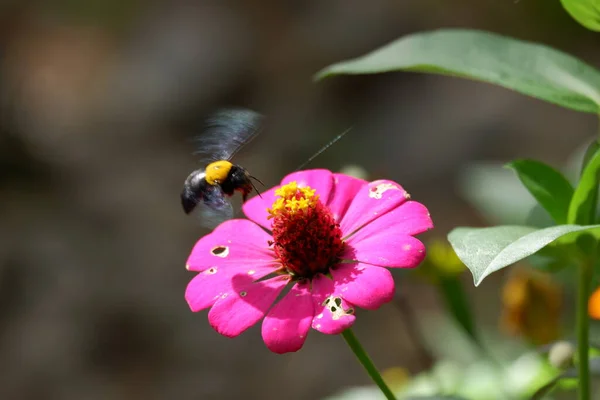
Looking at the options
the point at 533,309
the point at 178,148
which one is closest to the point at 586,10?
the point at 533,309

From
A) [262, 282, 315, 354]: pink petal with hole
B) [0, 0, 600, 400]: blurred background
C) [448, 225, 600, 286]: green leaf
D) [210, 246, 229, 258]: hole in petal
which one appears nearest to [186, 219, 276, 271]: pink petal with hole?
[210, 246, 229, 258]: hole in petal

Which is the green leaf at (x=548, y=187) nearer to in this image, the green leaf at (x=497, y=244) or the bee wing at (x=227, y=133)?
the green leaf at (x=497, y=244)

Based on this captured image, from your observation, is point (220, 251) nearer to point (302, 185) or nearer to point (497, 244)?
point (302, 185)

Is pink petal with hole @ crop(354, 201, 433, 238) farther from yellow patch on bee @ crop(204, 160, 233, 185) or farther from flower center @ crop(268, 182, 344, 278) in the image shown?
yellow patch on bee @ crop(204, 160, 233, 185)

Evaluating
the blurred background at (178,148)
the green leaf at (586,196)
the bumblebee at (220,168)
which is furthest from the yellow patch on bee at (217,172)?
the blurred background at (178,148)

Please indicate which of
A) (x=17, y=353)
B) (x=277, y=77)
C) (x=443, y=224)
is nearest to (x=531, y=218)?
(x=443, y=224)
